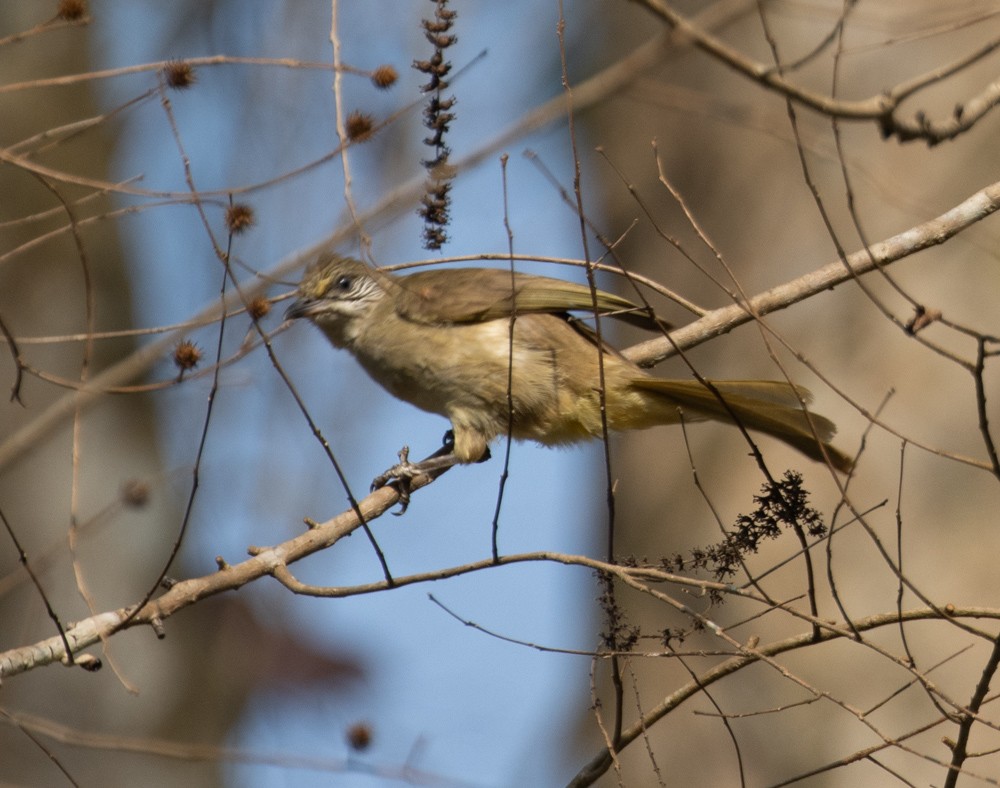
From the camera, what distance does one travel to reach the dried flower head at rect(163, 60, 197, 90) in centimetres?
316

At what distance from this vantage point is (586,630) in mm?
6547

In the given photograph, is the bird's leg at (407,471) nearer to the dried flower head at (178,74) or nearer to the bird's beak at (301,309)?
the bird's beak at (301,309)

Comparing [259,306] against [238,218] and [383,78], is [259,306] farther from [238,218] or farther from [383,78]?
[383,78]

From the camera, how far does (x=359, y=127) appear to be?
327cm

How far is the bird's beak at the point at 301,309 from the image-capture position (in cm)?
450

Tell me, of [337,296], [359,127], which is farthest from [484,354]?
[359,127]

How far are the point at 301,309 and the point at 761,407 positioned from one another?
6.25 feet

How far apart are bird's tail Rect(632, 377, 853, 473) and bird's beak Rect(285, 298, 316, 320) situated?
1392 mm

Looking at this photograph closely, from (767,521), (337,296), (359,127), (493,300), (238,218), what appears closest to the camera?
(767,521)

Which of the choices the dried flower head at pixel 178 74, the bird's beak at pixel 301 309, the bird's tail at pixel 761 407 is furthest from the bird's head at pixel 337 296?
the dried flower head at pixel 178 74

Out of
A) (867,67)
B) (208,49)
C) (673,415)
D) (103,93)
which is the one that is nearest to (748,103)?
(867,67)

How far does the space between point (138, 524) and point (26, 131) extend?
2.88m

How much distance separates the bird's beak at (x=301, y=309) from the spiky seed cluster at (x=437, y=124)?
1369mm

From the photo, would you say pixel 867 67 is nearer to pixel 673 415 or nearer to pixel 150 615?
pixel 673 415
